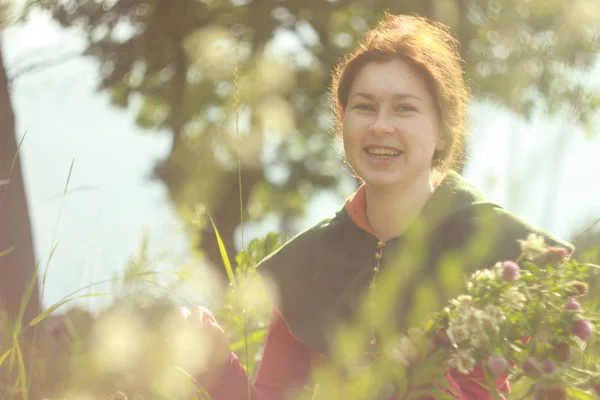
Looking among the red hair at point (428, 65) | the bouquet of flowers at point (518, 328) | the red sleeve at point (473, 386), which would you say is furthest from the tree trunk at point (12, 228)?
the bouquet of flowers at point (518, 328)

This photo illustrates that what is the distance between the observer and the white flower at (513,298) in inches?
51.4

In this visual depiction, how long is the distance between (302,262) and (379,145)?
51 centimetres

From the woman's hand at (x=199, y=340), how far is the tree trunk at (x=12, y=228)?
6.58ft

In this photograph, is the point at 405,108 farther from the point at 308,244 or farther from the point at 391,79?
the point at 308,244

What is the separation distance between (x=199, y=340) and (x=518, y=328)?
937 millimetres

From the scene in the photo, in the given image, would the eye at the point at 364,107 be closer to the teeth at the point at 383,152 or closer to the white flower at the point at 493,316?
the teeth at the point at 383,152

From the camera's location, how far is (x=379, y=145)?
2.10 m

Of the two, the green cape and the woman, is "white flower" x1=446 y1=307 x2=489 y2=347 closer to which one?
the green cape

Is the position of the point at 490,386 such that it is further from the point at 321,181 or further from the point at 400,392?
the point at 321,181

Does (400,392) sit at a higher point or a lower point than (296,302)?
higher

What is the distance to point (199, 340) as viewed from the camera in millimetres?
2020

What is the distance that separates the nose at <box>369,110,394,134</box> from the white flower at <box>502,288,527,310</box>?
824mm

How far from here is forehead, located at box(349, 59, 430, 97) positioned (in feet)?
7.02

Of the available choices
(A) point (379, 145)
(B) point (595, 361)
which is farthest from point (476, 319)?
(A) point (379, 145)
